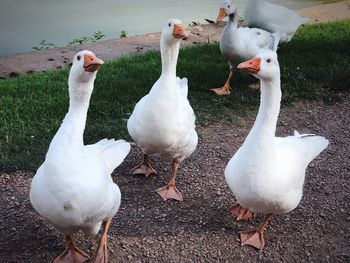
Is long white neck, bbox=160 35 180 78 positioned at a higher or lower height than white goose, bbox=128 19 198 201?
higher

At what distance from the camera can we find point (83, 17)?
7.95 meters

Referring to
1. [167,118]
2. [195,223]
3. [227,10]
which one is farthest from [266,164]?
[227,10]

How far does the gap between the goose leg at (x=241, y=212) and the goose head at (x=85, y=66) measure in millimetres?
1459

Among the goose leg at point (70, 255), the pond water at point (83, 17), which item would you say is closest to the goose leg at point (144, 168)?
the goose leg at point (70, 255)

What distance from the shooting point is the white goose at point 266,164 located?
2828 millimetres

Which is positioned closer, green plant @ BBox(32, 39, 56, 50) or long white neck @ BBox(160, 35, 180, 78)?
long white neck @ BBox(160, 35, 180, 78)

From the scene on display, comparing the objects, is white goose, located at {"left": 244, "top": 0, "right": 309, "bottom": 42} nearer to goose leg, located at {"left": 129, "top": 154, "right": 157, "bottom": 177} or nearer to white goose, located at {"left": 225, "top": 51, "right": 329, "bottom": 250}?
goose leg, located at {"left": 129, "top": 154, "right": 157, "bottom": 177}

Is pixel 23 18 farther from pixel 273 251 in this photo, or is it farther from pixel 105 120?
pixel 273 251

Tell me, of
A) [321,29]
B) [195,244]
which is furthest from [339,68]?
[195,244]

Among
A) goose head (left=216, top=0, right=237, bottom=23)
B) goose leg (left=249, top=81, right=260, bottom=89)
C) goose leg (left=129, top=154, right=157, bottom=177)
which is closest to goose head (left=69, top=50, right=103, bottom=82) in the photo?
goose leg (left=129, top=154, right=157, bottom=177)

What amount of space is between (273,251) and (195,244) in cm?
50

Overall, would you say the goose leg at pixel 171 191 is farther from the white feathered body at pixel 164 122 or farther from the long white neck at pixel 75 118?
the long white neck at pixel 75 118

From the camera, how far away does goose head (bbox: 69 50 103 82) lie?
245cm

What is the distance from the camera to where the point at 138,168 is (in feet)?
12.6
